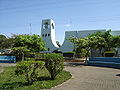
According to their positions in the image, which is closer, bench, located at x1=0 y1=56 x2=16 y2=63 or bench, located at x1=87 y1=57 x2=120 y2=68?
bench, located at x1=87 y1=57 x2=120 y2=68

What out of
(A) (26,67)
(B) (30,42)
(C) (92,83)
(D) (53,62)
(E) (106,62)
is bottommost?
(C) (92,83)

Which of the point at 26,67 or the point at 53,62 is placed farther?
the point at 53,62

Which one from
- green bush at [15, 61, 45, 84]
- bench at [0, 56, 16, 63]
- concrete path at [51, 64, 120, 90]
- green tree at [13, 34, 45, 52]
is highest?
green tree at [13, 34, 45, 52]

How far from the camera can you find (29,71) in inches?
305

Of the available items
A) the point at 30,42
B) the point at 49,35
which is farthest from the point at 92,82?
the point at 49,35

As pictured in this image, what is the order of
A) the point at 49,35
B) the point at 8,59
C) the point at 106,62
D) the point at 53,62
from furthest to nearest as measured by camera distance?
the point at 49,35
the point at 8,59
the point at 106,62
the point at 53,62

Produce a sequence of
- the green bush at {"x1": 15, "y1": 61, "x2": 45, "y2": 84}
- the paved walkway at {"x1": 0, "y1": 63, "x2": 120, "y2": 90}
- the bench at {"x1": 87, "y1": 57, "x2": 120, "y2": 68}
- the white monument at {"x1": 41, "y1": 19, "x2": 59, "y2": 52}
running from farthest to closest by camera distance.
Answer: the white monument at {"x1": 41, "y1": 19, "x2": 59, "y2": 52}, the bench at {"x1": 87, "y1": 57, "x2": 120, "y2": 68}, the paved walkway at {"x1": 0, "y1": 63, "x2": 120, "y2": 90}, the green bush at {"x1": 15, "y1": 61, "x2": 45, "y2": 84}

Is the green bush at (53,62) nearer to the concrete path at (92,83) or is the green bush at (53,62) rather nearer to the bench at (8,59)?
the concrete path at (92,83)

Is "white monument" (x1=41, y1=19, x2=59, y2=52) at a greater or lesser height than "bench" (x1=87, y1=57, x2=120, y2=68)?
greater

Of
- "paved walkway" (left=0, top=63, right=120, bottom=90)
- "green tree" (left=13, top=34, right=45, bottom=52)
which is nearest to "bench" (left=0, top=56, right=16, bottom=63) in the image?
"green tree" (left=13, top=34, right=45, bottom=52)

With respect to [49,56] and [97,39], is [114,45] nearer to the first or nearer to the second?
[97,39]

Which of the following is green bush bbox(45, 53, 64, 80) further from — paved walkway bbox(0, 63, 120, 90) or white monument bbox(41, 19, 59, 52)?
white monument bbox(41, 19, 59, 52)

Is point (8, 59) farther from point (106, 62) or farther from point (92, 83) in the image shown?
point (92, 83)

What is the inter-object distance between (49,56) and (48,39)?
34.1 m
